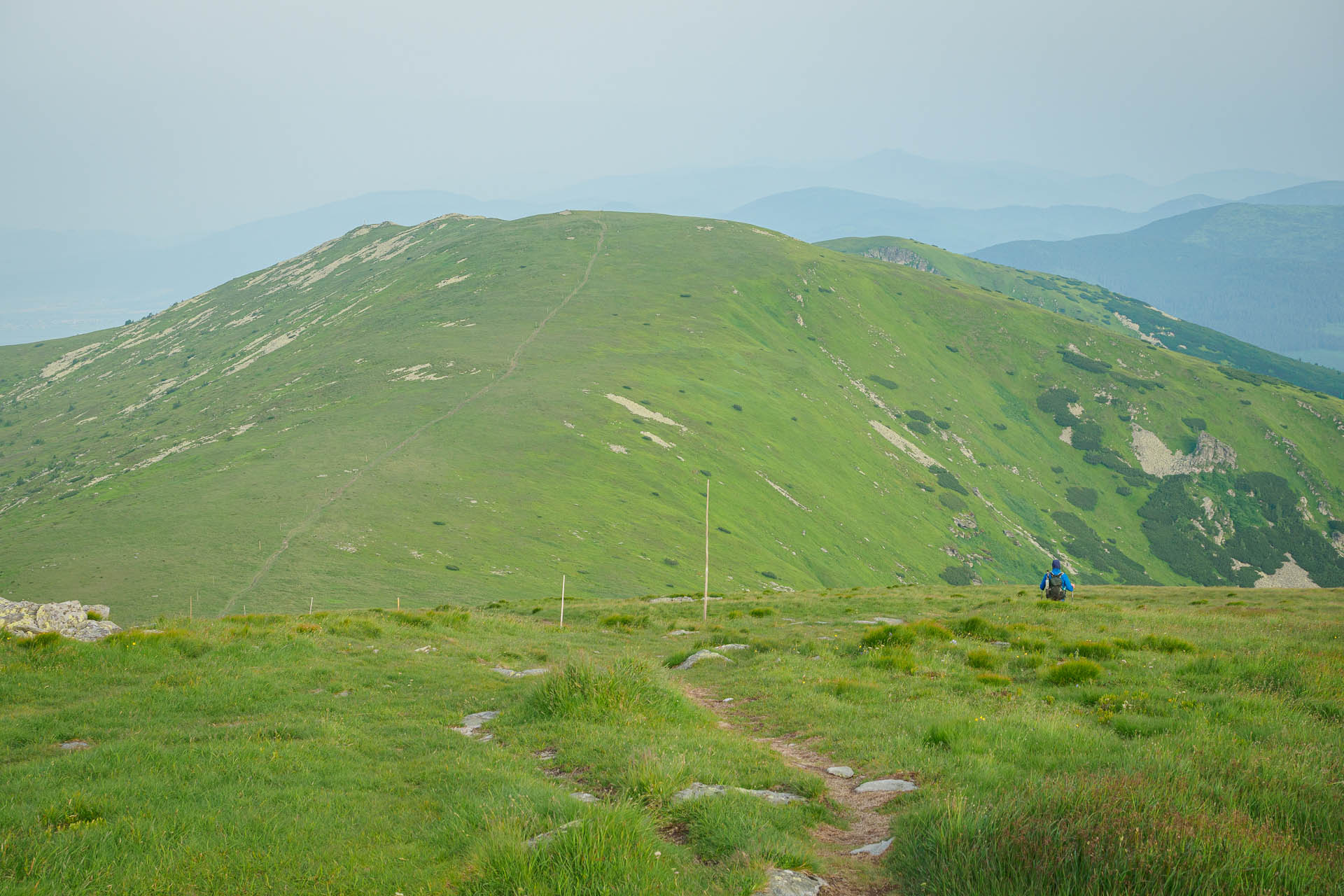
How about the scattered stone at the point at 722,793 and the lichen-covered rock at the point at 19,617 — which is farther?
the lichen-covered rock at the point at 19,617

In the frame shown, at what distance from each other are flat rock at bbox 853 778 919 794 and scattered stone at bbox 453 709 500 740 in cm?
674

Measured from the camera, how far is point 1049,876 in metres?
6.03

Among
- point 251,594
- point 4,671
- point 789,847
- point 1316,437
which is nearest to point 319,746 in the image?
→ point 789,847

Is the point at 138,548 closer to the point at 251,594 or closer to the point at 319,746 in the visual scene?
the point at 251,594

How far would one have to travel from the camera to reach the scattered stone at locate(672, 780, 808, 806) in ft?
29.8

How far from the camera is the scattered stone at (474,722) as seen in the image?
533 inches

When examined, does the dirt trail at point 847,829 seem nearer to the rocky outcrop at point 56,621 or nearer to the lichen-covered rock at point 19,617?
the rocky outcrop at point 56,621

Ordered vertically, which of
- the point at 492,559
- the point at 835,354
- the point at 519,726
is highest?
the point at 835,354

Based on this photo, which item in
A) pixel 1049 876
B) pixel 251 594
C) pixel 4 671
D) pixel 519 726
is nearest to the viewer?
pixel 1049 876

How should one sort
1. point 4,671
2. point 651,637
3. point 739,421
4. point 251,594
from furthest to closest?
point 739,421 < point 251,594 < point 651,637 < point 4,671

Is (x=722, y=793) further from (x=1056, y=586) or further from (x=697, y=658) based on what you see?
(x=1056, y=586)

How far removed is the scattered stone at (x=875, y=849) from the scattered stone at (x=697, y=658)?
41.1 ft

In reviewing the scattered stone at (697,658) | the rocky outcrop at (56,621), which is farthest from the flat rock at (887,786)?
the rocky outcrop at (56,621)

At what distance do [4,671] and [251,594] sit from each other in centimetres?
4210
